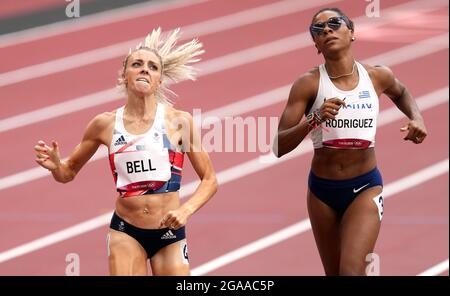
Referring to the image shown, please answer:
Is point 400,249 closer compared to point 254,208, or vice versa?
point 400,249

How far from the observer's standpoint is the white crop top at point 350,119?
8297mm

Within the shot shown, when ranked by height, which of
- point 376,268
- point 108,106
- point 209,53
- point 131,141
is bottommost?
point 376,268

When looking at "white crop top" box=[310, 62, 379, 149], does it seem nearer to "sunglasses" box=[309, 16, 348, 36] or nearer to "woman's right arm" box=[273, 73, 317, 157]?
"woman's right arm" box=[273, 73, 317, 157]

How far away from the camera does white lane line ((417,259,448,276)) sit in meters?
11.0

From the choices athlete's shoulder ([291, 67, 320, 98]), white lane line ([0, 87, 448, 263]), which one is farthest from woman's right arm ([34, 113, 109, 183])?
white lane line ([0, 87, 448, 263])

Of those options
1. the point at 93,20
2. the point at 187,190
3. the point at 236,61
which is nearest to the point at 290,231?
the point at 187,190

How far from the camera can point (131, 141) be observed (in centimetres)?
789

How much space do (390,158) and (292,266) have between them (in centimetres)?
337

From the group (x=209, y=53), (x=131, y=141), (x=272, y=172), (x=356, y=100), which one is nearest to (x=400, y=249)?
(x=272, y=172)

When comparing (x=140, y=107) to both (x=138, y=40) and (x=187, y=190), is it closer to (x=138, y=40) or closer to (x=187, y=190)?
(x=187, y=190)

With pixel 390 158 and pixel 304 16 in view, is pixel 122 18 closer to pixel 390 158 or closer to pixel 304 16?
pixel 304 16

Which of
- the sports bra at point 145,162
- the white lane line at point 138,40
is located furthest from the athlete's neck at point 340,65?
the white lane line at point 138,40

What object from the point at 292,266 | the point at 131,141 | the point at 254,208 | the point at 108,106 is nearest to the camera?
the point at 131,141

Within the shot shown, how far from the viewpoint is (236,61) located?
1712 centimetres
